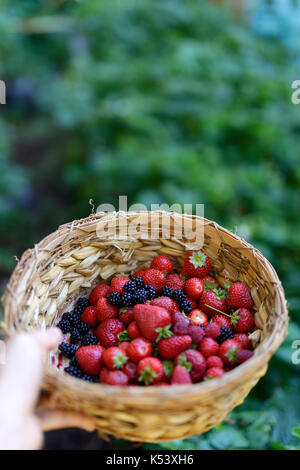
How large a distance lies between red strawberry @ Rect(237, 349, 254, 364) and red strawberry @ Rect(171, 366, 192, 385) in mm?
158

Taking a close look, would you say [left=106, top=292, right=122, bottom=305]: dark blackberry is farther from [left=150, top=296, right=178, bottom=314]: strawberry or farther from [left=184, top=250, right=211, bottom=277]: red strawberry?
[left=184, top=250, right=211, bottom=277]: red strawberry

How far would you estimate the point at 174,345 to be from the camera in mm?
1186

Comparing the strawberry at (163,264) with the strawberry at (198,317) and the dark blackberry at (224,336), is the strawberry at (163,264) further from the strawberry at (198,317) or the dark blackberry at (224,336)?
the dark blackberry at (224,336)

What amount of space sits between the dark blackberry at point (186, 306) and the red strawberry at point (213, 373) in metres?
0.27

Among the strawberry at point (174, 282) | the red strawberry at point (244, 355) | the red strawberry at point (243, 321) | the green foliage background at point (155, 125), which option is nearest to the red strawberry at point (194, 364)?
the red strawberry at point (244, 355)

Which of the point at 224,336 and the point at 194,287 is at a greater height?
the point at 194,287

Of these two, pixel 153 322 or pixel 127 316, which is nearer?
pixel 153 322

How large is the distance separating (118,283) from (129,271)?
0.45 ft

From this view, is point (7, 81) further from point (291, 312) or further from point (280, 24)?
point (291, 312)

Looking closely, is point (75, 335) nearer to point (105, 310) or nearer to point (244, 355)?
point (105, 310)

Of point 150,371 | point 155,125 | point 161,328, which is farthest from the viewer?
point 155,125

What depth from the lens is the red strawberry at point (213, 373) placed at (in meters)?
1.11

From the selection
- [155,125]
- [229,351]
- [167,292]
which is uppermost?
[155,125]

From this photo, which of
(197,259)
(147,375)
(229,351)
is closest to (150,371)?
(147,375)
